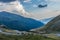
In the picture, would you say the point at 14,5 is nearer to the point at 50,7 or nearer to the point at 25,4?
the point at 25,4

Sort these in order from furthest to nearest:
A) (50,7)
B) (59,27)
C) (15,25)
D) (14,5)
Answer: (50,7) → (14,5) → (15,25) → (59,27)

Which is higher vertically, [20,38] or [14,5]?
[14,5]

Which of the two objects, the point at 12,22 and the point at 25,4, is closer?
→ the point at 12,22

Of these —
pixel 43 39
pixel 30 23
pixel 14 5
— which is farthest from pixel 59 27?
pixel 14 5

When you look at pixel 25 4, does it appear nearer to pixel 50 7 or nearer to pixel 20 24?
pixel 50 7

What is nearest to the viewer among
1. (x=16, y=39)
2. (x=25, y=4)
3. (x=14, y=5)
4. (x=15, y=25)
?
(x=16, y=39)

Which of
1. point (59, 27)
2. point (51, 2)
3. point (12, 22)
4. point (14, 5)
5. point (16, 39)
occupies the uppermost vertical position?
point (51, 2)

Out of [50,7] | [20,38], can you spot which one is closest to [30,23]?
[20,38]

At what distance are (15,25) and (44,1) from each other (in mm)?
9418

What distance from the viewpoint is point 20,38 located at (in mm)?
8922

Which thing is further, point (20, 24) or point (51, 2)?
point (51, 2)

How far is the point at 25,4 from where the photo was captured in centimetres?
2575

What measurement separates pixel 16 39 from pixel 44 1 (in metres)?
17.3

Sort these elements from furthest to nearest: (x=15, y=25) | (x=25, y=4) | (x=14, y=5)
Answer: (x=25, y=4) < (x=14, y=5) < (x=15, y=25)
